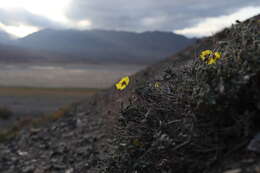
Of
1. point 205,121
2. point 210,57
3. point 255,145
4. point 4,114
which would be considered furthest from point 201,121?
point 4,114

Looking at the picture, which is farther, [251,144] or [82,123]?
[82,123]

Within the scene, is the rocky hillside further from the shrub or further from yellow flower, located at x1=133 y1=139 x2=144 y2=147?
the shrub

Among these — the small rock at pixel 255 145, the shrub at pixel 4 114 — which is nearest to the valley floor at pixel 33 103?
the shrub at pixel 4 114

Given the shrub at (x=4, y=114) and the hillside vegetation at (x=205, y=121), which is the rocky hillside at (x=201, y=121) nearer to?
the hillside vegetation at (x=205, y=121)

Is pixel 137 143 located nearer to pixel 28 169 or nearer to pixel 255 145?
pixel 255 145

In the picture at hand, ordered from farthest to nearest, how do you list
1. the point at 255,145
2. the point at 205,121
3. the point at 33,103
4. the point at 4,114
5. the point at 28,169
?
1. the point at 33,103
2. the point at 4,114
3. the point at 28,169
4. the point at 205,121
5. the point at 255,145

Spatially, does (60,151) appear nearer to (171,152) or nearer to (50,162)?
(50,162)

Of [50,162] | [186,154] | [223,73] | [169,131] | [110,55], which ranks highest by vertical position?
[110,55]

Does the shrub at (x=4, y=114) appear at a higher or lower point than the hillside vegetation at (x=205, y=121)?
lower

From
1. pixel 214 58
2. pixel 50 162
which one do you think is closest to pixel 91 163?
pixel 50 162
